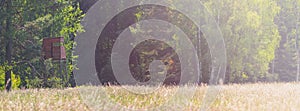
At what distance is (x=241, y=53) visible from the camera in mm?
38406

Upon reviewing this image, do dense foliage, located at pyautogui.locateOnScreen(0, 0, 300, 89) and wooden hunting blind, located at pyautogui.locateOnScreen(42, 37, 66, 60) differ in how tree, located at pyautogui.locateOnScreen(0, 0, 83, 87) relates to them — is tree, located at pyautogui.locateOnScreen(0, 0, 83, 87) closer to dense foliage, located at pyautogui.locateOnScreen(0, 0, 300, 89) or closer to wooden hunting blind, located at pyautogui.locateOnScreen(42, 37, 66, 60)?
dense foliage, located at pyautogui.locateOnScreen(0, 0, 300, 89)

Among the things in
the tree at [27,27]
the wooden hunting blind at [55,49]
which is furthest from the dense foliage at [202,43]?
the wooden hunting blind at [55,49]

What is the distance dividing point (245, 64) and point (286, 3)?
44.6 ft

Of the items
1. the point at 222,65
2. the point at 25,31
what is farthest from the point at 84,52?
the point at 25,31

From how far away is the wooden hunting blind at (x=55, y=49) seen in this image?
646 inches

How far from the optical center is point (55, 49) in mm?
16531

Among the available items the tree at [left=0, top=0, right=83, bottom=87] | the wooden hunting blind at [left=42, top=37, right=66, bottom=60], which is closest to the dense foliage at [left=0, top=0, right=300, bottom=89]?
the tree at [left=0, top=0, right=83, bottom=87]

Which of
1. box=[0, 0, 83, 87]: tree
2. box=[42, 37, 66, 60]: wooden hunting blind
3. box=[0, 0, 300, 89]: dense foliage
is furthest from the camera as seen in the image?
box=[0, 0, 300, 89]: dense foliage

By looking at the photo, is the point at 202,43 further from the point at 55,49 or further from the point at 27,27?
the point at 55,49

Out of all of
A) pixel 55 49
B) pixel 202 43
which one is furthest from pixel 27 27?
pixel 202 43

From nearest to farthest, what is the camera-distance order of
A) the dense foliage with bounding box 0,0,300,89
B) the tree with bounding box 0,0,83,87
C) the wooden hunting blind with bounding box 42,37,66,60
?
1. the wooden hunting blind with bounding box 42,37,66,60
2. the tree with bounding box 0,0,83,87
3. the dense foliage with bounding box 0,0,300,89

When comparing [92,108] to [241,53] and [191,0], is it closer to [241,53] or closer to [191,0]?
[191,0]

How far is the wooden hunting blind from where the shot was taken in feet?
53.8

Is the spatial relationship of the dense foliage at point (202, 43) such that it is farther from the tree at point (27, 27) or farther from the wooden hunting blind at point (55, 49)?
the wooden hunting blind at point (55, 49)
